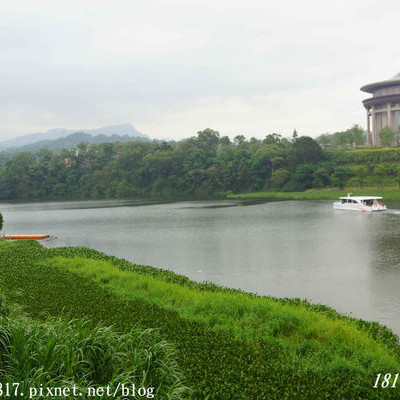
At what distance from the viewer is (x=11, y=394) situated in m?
4.31

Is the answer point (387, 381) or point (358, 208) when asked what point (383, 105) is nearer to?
point (358, 208)

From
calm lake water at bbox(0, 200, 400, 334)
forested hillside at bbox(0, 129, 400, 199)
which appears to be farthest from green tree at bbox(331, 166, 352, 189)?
calm lake water at bbox(0, 200, 400, 334)

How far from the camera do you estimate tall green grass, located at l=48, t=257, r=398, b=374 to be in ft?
24.0

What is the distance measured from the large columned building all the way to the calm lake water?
48.5 m

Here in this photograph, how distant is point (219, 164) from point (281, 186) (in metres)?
15.6

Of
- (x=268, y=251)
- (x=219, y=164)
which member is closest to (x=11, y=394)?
(x=268, y=251)

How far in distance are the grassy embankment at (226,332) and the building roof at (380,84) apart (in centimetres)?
7617

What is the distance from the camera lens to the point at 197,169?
3329 inches

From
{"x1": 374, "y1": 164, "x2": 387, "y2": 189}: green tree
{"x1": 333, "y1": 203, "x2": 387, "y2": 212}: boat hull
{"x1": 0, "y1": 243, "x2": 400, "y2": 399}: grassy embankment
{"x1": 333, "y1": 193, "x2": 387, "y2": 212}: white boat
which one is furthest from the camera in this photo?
{"x1": 374, "y1": 164, "x2": 387, "y2": 189}: green tree

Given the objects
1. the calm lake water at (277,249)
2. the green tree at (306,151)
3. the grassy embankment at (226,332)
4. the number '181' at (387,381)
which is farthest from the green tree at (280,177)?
the number '181' at (387,381)

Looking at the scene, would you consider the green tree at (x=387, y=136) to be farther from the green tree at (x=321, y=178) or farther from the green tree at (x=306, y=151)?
the green tree at (x=321, y=178)

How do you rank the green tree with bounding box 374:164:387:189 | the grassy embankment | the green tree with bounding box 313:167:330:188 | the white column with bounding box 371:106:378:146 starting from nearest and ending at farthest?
the grassy embankment, the green tree with bounding box 374:164:387:189, the green tree with bounding box 313:167:330:188, the white column with bounding box 371:106:378:146

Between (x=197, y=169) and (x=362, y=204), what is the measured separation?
47796 millimetres

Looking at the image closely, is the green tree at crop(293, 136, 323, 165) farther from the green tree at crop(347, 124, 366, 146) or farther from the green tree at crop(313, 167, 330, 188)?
the green tree at crop(347, 124, 366, 146)
